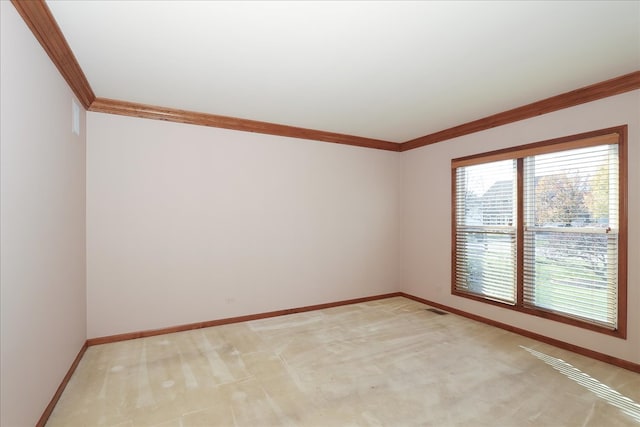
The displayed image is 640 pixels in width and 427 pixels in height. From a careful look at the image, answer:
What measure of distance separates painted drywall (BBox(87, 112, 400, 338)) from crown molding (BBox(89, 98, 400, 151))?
0.08 meters

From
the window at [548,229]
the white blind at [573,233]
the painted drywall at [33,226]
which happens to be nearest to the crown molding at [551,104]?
the window at [548,229]

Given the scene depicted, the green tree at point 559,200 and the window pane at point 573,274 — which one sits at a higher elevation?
the green tree at point 559,200

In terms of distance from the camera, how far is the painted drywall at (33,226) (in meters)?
1.61

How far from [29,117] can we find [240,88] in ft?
5.35

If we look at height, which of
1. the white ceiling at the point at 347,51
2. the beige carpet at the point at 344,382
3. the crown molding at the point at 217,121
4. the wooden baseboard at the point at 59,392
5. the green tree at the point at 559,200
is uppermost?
the white ceiling at the point at 347,51

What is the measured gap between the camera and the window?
290cm

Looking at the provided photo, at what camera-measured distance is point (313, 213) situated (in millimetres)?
4602

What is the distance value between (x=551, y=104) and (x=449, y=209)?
69.6 inches

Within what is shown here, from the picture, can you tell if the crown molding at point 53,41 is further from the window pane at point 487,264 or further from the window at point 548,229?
the window pane at point 487,264

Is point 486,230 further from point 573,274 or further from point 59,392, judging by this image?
point 59,392

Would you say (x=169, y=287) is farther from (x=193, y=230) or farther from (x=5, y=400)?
(x=5, y=400)

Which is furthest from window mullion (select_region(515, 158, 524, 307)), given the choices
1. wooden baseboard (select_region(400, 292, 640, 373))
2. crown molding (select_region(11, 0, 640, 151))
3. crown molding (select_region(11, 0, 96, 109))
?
crown molding (select_region(11, 0, 96, 109))

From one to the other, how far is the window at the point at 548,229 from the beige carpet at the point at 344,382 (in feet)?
1.74

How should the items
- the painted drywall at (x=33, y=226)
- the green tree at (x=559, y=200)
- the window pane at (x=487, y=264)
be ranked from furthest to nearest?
the window pane at (x=487, y=264) < the green tree at (x=559, y=200) < the painted drywall at (x=33, y=226)
